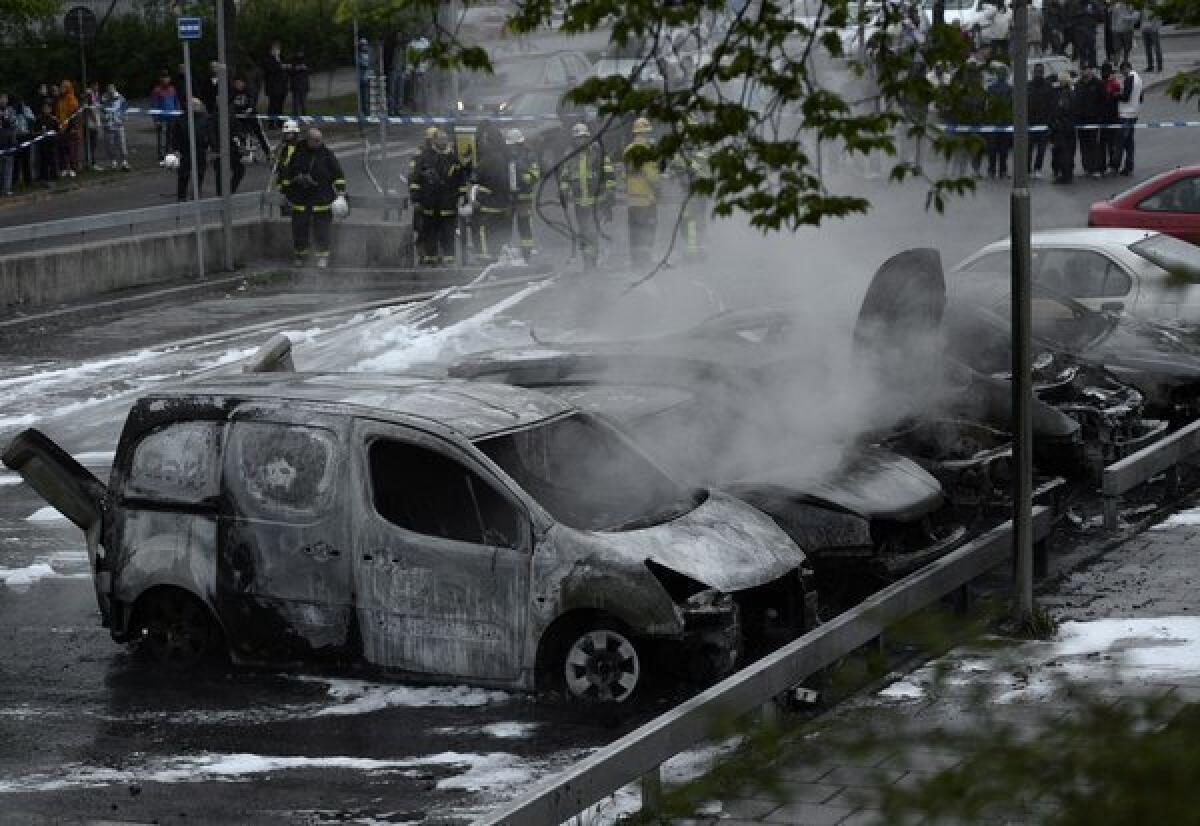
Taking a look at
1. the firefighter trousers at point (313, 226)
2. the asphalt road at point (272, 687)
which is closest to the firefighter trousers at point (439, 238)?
the firefighter trousers at point (313, 226)

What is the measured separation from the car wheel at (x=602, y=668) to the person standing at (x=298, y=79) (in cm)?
2926

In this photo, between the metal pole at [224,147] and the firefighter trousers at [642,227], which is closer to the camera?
the firefighter trousers at [642,227]

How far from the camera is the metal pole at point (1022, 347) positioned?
31.1 feet

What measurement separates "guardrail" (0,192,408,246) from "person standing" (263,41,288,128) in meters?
7.82

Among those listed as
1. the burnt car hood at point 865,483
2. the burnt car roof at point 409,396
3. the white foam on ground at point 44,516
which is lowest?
the white foam on ground at point 44,516

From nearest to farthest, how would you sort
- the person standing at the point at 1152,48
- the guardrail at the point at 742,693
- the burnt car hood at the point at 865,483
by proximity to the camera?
the guardrail at the point at 742,693, the burnt car hood at the point at 865,483, the person standing at the point at 1152,48

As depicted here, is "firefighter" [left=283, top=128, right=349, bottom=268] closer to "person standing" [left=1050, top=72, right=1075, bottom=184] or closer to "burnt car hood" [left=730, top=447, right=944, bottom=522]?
"person standing" [left=1050, top=72, right=1075, bottom=184]

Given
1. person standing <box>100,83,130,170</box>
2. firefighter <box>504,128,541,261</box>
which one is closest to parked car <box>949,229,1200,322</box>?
firefighter <box>504,128,541,261</box>

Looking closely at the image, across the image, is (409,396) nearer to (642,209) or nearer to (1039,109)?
(642,209)

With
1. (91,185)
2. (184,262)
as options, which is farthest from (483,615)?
(91,185)

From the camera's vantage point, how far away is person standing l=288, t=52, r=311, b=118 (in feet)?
121

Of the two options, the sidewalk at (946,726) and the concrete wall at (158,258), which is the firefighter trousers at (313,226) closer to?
the concrete wall at (158,258)

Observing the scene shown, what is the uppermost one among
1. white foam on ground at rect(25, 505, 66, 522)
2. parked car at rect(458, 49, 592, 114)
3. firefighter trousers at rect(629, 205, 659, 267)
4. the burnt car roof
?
parked car at rect(458, 49, 592, 114)

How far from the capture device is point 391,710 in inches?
356
